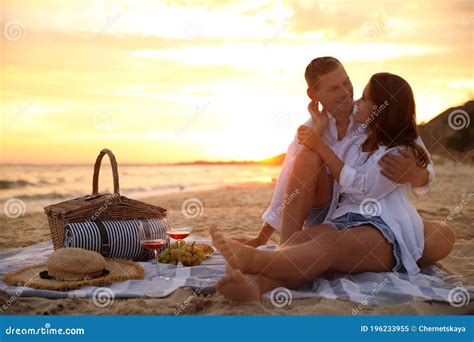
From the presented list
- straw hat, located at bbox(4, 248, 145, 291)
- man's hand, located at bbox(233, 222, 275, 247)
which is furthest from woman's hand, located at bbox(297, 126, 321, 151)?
straw hat, located at bbox(4, 248, 145, 291)

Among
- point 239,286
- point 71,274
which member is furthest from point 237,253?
point 71,274

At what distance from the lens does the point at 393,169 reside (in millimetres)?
2861

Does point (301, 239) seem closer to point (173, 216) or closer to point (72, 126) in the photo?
point (173, 216)

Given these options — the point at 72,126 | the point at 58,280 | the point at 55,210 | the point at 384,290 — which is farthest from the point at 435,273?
the point at 72,126

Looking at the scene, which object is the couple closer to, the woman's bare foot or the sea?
the woman's bare foot

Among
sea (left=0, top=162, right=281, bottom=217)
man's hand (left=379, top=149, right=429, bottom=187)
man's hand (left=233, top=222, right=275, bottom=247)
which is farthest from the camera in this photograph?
sea (left=0, top=162, right=281, bottom=217)

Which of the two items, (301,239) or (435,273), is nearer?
(301,239)

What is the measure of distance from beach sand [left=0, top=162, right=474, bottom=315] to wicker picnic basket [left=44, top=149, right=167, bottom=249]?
36.5 inches

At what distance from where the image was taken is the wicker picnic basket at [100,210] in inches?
146

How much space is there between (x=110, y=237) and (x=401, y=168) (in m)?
1.85

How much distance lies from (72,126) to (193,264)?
713 centimetres

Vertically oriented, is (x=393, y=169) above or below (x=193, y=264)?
above

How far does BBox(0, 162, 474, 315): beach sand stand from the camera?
2.56 meters

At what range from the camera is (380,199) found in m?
3.00
